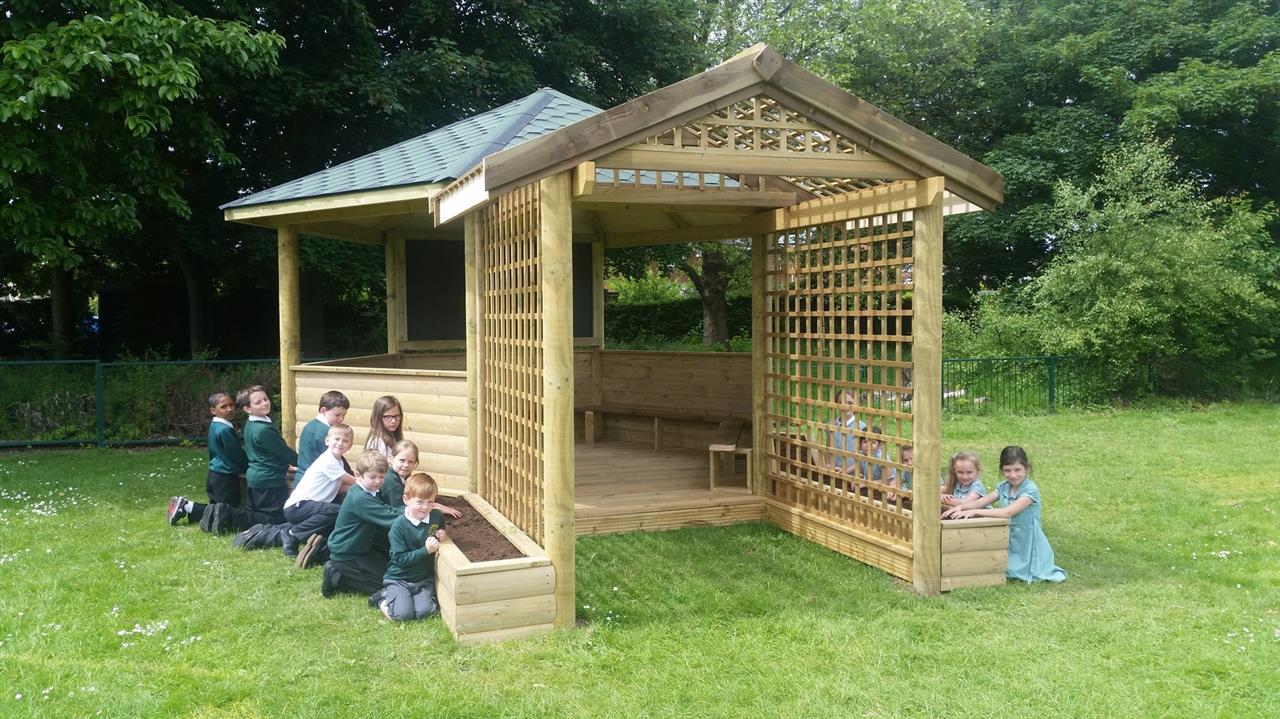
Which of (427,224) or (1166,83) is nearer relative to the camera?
(427,224)

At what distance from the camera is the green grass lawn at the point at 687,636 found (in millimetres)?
4391

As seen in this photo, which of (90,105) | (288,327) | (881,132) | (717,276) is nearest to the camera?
(881,132)

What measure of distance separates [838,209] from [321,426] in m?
4.29

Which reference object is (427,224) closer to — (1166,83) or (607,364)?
(607,364)

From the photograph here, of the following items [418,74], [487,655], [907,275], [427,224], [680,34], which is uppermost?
[680,34]

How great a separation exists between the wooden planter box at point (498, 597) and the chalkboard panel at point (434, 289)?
6.00m

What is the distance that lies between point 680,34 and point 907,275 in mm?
14428

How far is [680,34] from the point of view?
779 inches

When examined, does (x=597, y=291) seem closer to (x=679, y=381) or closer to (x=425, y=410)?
(x=679, y=381)

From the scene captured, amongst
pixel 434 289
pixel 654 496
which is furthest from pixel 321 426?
pixel 434 289

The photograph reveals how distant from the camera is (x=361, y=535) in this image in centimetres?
597

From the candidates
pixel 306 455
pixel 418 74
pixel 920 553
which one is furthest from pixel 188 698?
pixel 418 74

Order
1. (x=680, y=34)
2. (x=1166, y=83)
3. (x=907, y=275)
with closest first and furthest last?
1. (x=907, y=275)
2. (x=680, y=34)
3. (x=1166, y=83)

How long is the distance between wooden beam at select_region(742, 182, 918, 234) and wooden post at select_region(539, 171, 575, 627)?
7.41 ft
